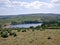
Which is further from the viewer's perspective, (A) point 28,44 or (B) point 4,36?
(B) point 4,36

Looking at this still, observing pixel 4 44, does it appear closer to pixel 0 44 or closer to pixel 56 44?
pixel 0 44

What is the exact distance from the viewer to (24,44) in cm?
2045

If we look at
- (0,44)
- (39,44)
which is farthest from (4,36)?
(39,44)

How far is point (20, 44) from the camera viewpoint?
20.3 m

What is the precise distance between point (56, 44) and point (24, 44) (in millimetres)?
3846

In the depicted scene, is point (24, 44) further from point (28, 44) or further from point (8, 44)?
point (8, 44)

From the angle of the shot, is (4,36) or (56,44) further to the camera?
(4,36)

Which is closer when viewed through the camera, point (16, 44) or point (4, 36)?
point (16, 44)

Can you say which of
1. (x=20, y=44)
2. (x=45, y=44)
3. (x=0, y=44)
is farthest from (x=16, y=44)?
(x=45, y=44)

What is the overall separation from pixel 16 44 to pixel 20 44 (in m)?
0.48

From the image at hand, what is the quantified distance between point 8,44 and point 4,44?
0.48 m

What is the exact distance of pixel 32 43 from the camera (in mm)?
21094

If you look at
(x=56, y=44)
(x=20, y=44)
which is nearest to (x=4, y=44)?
(x=20, y=44)

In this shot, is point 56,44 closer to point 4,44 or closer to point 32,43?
point 32,43
